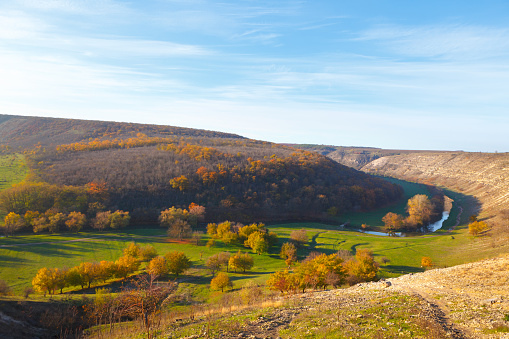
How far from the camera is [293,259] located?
196ft

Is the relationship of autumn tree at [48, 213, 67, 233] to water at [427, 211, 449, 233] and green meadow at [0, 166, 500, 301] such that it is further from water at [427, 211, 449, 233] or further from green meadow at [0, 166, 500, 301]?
water at [427, 211, 449, 233]

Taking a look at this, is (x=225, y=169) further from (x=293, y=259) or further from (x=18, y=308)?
(x=18, y=308)

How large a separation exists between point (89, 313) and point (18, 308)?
273 inches

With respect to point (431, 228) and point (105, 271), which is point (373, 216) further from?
point (105, 271)

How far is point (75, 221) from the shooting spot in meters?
77.8

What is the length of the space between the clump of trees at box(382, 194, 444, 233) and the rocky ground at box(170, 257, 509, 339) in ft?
254

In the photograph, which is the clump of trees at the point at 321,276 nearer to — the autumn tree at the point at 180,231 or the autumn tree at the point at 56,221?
the autumn tree at the point at 180,231

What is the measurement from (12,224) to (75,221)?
14.3 meters

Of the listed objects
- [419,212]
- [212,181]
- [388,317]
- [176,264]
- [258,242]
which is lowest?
[176,264]

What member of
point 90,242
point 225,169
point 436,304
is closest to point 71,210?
point 90,242

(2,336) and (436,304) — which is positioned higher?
(436,304)

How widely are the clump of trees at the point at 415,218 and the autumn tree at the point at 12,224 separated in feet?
395

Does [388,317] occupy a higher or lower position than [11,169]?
lower

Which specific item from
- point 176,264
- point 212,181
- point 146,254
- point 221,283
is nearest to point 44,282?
point 146,254
